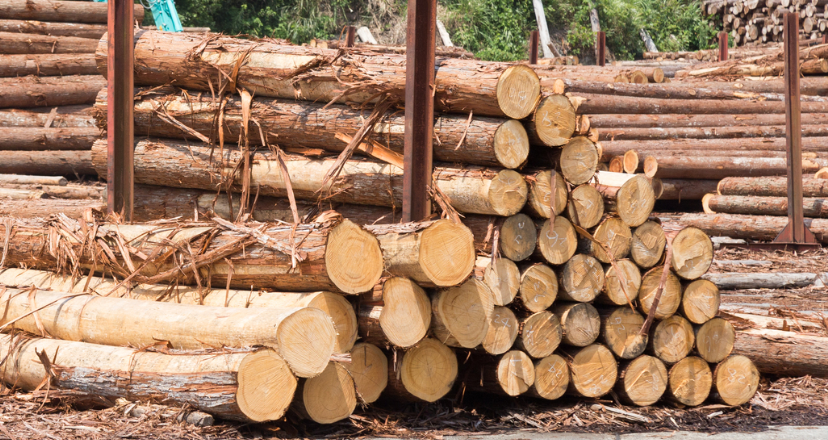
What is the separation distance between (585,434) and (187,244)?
9.10 feet

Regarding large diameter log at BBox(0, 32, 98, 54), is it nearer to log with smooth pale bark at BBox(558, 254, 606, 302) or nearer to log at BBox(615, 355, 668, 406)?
log with smooth pale bark at BBox(558, 254, 606, 302)

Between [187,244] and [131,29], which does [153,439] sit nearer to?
[187,244]

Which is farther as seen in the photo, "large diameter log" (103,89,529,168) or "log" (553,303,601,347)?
"log" (553,303,601,347)

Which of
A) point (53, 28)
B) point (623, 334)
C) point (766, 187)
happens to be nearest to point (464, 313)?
point (623, 334)

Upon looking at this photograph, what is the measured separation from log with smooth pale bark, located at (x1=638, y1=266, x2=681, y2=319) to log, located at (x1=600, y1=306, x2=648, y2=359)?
120 millimetres

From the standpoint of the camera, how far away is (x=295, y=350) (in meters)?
4.15

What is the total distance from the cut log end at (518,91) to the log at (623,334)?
60.6 inches

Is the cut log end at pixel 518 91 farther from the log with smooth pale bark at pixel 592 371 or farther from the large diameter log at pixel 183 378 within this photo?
the large diameter log at pixel 183 378

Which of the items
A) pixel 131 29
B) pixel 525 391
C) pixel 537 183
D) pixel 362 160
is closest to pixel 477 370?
pixel 525 391

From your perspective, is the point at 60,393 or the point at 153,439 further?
the point at 60,393

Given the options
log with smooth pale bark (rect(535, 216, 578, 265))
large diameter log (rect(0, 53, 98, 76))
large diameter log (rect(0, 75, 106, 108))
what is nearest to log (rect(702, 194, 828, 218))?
log with smooth pale bark (rect(535, 216, 578, 265))

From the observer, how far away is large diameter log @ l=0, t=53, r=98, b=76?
12.6 meters

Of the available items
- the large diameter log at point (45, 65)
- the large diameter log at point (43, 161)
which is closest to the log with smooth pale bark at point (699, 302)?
the large diameter log at point (43, 161)

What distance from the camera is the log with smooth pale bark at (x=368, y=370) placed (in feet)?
15.5
